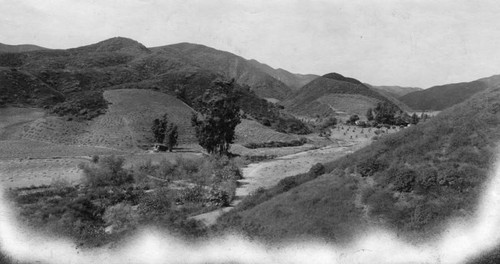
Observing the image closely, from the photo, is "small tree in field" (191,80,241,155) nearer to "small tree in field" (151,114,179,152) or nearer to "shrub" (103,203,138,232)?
"small tree in field" (151,114,179,152)

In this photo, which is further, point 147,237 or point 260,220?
point 260,220

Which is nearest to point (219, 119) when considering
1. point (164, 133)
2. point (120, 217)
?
point (164, 133)

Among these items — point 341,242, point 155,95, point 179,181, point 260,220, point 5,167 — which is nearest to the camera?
point 341,242

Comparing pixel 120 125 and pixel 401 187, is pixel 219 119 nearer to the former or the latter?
pixel 120 125

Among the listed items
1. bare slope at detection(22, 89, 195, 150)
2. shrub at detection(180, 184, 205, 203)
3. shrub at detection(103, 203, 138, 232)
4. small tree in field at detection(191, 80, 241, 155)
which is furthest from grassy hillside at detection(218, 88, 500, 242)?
bare slope at detection(22, 89, 195, 150)

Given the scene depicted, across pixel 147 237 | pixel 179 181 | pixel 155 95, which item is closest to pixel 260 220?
pixel 147 237

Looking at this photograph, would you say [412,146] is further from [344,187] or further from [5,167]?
[5,167]
